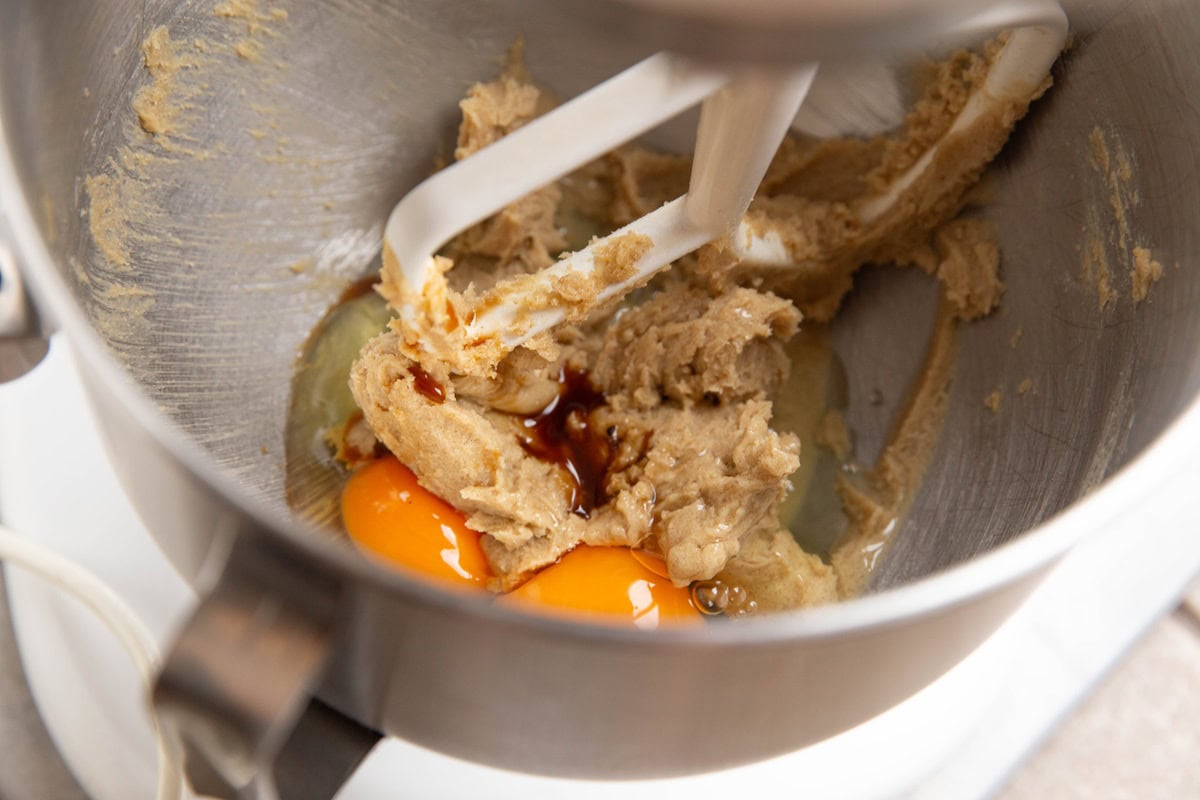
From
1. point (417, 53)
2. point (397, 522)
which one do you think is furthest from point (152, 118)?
point (397, 522)

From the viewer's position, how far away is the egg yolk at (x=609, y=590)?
738mm

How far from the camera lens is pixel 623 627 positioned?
40 centimetres

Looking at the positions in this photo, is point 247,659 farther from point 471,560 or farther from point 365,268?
point 365,268

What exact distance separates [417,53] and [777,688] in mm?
678

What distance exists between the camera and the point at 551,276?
77 cm

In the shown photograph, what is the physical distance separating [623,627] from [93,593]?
45 centimetres

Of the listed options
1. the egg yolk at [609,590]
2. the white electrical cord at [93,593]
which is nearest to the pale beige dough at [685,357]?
the egg yolk at [609,590]

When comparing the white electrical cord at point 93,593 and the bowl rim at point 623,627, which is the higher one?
the bowl rim at point 623,627

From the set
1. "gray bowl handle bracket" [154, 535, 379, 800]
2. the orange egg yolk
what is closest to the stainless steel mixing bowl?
"gray bowl handle bracket" [154, 535, 379, 800]

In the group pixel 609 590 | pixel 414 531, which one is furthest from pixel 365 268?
pixel 609 590

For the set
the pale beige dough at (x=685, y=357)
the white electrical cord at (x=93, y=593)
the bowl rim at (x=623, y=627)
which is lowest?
the white electrical cord at (x=93, y=593)

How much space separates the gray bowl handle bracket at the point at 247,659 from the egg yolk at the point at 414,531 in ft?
1.02

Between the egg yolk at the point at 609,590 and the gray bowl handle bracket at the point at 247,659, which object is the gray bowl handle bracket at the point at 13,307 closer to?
the gray bowl handle bracket at the point at 247,659

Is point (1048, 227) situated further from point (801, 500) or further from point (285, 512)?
point (285, 512)
